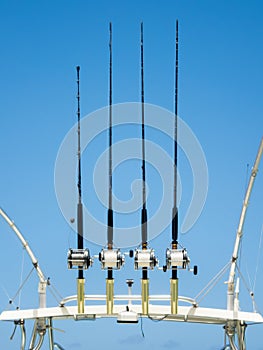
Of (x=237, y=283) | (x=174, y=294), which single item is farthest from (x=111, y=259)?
(x=237, y=283)

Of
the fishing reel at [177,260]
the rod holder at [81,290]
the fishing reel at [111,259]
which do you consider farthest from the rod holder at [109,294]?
the fishing reel at [177,260]

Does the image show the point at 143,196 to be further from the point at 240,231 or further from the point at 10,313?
the point at 10,313

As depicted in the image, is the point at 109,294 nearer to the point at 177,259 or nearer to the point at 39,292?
the point at 177,259

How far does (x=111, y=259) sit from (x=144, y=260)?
1.83 ft

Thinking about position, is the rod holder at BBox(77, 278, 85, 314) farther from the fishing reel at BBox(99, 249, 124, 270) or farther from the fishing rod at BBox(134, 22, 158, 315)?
the fishing rod at BBox(134, 22, 158, 315)

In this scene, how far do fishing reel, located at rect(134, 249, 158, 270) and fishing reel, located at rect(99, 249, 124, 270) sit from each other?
0.29m

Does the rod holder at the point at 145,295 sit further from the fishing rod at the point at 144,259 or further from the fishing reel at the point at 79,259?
the fishing reel at the point at 79,259

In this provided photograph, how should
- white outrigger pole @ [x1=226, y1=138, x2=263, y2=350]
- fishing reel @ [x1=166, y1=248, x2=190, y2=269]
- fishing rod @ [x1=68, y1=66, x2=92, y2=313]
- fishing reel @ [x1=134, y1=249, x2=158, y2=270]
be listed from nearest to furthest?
1. fishing reel @ [x1=134, y1=249, x2=158, y2=270]
2. fishing reel @ [x1=166, y1=248, x2=190, y2=269]
3. fishing rod @ [x1=68, y1=66, x2=92, y2=313]
4. white outrigger pole @ [x1=226, y1=138, x2=263, y2=350]

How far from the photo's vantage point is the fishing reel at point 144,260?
15.4 meters

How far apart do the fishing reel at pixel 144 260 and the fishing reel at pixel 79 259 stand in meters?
0.85

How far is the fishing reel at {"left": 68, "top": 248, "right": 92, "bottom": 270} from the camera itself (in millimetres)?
15594

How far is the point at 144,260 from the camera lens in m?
15.4

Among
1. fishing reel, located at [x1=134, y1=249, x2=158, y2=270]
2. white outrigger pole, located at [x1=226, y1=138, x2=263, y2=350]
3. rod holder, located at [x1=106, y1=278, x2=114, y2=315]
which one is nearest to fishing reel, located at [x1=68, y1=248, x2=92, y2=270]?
rod holder, located at [x1=106, y1=278, x2=114, y2=315]

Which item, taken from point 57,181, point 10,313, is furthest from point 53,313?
point 57,181
